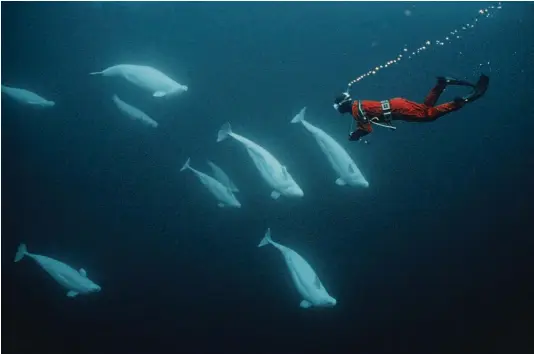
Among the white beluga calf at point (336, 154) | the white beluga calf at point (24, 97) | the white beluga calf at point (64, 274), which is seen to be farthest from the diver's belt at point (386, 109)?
the white beluga calf at point (24, 97)

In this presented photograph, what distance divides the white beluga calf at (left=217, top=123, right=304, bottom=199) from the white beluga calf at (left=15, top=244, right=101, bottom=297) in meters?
4.74

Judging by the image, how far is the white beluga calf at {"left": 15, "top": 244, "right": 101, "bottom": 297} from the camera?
8.67 metres

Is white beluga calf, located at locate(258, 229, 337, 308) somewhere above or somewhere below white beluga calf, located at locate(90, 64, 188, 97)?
below

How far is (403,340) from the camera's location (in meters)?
10.9

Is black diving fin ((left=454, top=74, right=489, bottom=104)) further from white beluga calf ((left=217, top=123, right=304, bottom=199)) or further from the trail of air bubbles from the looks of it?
the trail of air bubbles

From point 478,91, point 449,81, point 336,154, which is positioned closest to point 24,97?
point 336,154

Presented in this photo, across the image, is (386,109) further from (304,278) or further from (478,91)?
(304,278)

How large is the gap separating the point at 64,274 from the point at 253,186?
5.69m

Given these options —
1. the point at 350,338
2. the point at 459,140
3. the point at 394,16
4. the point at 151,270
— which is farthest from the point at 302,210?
the point at 394,16

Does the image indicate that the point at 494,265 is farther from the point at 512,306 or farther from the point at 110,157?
the point at 110,157

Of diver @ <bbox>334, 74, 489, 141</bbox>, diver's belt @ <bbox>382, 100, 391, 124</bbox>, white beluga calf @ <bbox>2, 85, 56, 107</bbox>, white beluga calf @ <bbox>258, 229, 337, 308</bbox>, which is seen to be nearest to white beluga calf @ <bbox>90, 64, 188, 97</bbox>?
white beluga calf @ <bbox>2, 85, 56, 107</bbox>

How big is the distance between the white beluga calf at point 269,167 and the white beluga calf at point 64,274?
15.6 feet

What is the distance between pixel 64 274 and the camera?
29.0 ft

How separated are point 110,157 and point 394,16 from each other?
1050cm
